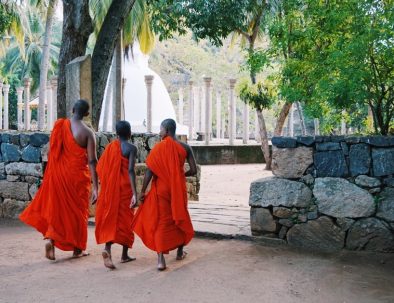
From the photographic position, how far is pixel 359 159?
5465 millimetres

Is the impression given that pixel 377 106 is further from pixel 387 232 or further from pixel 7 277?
pixel 7 277

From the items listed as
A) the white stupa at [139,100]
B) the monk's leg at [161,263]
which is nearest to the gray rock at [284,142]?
the monk's leg at [161,263]

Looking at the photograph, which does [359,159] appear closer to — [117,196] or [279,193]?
[279,193]

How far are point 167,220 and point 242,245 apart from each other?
3.98 ft

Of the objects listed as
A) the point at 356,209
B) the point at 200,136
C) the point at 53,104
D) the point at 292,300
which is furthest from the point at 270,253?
the point at 200,136

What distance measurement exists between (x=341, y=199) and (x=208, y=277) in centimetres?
172

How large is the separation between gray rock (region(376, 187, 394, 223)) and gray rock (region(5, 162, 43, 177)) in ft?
15.7

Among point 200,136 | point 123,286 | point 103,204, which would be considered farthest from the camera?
point 200,136

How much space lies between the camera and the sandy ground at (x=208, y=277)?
4273 mm

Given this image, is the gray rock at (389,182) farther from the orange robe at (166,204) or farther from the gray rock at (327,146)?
the orange robe at (166,204)

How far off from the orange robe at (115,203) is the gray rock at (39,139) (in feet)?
8.34

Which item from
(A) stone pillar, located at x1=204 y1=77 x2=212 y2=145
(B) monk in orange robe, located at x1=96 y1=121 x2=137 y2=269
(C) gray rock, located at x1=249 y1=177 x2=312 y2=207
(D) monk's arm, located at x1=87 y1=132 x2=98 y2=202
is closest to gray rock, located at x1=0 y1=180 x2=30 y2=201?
(D) monk's arm, located at x1=87 y1=132 x2=98 y2=202

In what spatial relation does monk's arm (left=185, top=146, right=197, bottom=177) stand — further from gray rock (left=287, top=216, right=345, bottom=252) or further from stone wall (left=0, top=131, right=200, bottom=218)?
stone wall (left=0, top=131, right=200, bottom=218)

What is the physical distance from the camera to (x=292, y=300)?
418cm
